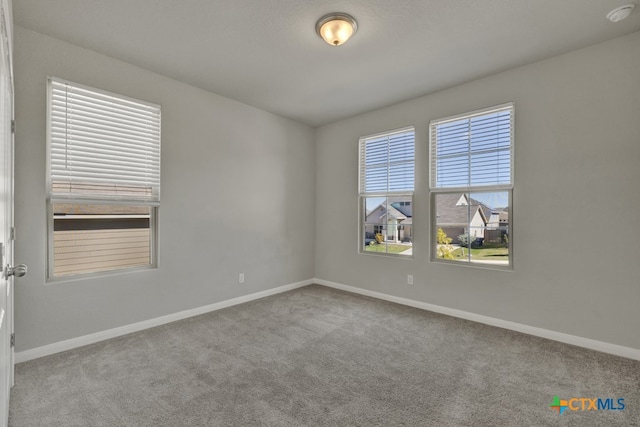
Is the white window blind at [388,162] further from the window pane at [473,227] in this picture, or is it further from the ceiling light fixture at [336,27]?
the ceiling light fixture at [336,27]

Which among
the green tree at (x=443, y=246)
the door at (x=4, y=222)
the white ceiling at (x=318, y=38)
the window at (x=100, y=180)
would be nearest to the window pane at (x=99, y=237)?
the window at (x=100, y=180)

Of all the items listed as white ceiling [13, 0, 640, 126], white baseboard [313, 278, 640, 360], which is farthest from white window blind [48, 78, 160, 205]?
white baseboard [313, 278, 640, 360]

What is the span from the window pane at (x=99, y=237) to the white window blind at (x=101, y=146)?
153 millimetres

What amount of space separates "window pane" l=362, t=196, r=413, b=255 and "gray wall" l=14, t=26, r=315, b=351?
44.1 inches

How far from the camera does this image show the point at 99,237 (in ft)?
9.77

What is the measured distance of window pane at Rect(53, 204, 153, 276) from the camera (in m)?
2.75

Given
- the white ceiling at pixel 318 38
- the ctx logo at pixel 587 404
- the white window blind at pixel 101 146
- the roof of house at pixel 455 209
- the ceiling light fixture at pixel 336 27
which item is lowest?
the ctx logo at pixel 587 404

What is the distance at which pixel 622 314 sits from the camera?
2617mm

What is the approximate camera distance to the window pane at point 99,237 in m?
2.75

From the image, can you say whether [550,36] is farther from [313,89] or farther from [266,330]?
[266,330]

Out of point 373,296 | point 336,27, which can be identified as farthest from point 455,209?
point 336,27

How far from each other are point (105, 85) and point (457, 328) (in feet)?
14.5

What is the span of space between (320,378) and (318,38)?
2.85m

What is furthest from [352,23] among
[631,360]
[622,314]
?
[631,360]
